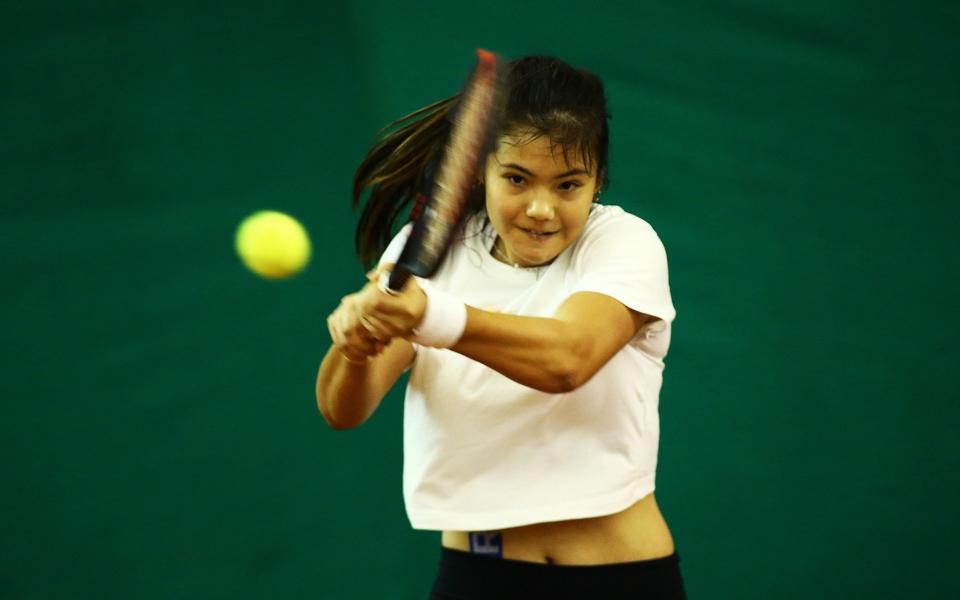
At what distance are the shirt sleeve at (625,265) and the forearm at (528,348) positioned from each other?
120mm

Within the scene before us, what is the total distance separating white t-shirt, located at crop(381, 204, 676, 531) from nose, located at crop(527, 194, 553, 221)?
0.10 m

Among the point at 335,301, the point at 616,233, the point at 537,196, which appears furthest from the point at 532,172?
the point at 335,301

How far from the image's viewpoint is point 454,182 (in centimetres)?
138

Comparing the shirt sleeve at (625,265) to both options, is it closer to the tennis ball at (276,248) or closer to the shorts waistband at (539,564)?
the shorts waistband at (539,564)

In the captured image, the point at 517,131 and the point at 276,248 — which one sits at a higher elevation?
the point at 517,131

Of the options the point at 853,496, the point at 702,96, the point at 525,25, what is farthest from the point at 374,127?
the point at 853,496

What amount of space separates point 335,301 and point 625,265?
1.54 meters

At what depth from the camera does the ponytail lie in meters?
1.80

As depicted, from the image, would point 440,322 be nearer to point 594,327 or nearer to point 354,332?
point 354,332

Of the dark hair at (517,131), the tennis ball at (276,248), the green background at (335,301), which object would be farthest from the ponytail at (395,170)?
the green background at (335,301)

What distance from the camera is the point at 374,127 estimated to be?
9.90 ft

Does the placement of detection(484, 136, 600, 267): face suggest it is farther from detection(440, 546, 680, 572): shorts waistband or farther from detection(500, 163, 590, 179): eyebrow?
detection(440, 546, 680, 572): shorts waistband

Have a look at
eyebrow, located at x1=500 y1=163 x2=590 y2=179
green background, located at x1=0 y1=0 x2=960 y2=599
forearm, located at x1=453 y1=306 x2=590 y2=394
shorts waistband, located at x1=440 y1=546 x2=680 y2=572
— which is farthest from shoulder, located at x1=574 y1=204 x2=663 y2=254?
green background, located at x1=0 y1=0 x2=960 y2=599

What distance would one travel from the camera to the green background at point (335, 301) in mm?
2633
